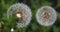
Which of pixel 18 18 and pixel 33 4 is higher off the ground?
pixel 33 4

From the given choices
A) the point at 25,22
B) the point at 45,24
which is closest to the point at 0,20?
the point at 25,22

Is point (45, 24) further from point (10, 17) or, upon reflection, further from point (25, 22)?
point (10, 17)
